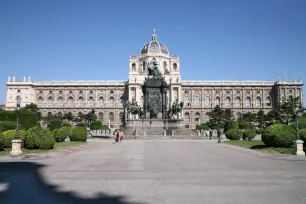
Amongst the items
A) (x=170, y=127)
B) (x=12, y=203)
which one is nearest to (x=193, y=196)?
(x=12, y=203)

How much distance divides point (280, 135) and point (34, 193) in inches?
570

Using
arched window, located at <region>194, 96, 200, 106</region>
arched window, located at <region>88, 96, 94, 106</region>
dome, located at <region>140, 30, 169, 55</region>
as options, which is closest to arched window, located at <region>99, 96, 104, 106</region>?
arched window, located at <region>88, 96, 94, 106</region>

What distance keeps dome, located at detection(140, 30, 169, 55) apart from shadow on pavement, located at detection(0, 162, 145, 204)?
284ft

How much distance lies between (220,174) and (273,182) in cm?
164

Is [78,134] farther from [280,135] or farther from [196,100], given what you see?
A: [196,100]

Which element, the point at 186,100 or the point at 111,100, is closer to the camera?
the point at 186,100

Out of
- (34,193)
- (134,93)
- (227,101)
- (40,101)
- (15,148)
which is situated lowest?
(34,193)

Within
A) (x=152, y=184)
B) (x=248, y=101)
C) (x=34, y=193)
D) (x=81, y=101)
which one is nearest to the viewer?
(x=34, y=193)

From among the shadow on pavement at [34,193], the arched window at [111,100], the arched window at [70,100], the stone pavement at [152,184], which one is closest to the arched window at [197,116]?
the arched window at [111,100]

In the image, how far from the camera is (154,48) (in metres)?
94.8

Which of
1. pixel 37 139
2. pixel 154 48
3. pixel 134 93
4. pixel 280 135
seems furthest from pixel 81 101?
pixel 280 135

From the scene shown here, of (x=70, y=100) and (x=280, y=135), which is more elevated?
(x=70, y=100)

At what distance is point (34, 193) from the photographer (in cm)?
674

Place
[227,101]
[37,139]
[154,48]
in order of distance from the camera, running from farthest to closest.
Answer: [154,48] < [227,101] < [37,139]
